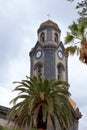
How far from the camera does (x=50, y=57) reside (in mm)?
67500

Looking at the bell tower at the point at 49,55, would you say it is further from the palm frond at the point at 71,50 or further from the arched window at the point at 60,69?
the palm frond at the point at 71,50

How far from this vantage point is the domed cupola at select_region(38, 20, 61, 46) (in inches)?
2706

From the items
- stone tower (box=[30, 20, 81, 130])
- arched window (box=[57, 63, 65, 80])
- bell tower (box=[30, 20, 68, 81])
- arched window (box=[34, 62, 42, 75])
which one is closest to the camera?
stone tower (box=[30, 20, 81, 130])

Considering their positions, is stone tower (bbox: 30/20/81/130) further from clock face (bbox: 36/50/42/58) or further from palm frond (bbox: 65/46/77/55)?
palm frond (bbox: 65/46/77/55)

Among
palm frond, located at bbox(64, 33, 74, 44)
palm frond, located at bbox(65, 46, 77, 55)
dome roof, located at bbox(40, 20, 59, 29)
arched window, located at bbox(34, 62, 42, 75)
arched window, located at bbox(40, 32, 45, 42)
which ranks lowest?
palm frond, located at bbox(65, 46, 77, 55)

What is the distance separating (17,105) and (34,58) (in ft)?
97.7

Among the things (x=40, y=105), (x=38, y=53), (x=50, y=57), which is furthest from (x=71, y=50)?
(x=38, y=53)

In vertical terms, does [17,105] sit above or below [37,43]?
below

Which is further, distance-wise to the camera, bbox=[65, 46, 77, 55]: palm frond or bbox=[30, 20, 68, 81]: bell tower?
bbox=[30, 20, 68, 81]: bell tower

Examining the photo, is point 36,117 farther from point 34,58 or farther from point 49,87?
point 34,58

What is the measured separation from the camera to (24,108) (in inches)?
1577

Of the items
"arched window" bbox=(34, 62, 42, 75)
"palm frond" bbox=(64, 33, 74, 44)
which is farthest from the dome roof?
"palm frond" bbox=(64, 33, 74, 44)

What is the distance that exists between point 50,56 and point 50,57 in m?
0.17

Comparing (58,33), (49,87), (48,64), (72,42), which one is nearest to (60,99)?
(49,87)
